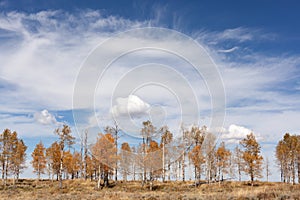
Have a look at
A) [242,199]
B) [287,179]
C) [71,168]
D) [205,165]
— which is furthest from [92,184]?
[287,179]

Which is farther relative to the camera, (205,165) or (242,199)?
(205,165)

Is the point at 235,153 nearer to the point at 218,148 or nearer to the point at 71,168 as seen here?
the point at 218,148

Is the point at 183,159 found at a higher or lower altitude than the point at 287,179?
higher

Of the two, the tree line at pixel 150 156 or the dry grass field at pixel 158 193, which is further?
the tree line at pixel 150 156

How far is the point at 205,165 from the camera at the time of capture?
54375 mm

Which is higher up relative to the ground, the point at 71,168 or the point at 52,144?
the point at 52,144

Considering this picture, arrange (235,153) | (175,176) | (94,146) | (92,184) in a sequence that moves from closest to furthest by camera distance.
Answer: (94,146)
(92,184)
(175,176)
(235,153)

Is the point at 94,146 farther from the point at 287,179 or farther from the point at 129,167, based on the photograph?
the point at 287,179

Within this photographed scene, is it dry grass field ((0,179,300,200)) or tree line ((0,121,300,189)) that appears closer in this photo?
dry grass field ((0,179,300,200))

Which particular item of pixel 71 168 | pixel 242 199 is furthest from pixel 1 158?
pixel 242 199

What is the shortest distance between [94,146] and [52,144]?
19.3 metres

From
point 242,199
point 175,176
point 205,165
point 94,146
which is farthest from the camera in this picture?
point 175,176

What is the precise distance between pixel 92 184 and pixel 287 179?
4103 cm

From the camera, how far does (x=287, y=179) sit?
6391cm
